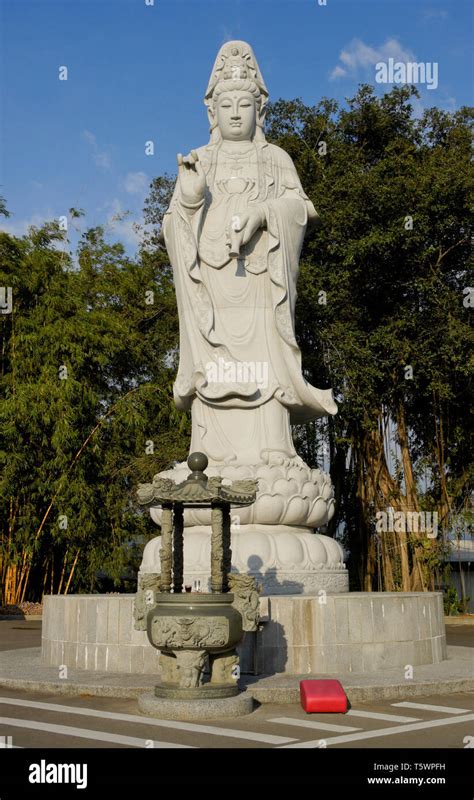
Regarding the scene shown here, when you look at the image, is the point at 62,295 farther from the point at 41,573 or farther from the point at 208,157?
the point at 208,157

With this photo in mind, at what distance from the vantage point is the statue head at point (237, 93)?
406 inches

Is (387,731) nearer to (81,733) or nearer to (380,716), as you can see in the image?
(380,716)

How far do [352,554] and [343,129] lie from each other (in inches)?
325

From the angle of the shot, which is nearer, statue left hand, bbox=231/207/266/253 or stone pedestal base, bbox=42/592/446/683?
stone pedestal base, bbox=42/592/446/683

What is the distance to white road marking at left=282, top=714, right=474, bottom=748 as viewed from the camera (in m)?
4.98

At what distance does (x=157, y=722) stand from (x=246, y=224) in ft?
18.1

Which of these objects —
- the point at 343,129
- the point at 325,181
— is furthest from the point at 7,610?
the point at 343,129

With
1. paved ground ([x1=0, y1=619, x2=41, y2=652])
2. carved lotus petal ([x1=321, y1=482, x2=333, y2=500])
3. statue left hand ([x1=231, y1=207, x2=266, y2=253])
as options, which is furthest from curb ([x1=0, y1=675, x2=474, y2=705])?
statue left hand ([x1=231, y1=207, x2=266, y2=253])

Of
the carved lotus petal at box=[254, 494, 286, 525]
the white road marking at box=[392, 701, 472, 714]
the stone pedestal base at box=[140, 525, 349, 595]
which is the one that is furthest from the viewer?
the carved lotus petal at box=[254, 494, 286, 525]

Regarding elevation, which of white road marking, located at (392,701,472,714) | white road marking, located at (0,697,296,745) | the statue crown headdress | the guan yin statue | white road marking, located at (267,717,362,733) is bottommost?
white road marking, located at (392,701,472,714)

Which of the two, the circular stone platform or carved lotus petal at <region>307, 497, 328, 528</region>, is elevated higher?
carved lotus petal at <region>307, 497, 328, 528</region>

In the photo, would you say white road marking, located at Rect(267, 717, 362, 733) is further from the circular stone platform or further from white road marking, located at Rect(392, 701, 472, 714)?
white road marking, located at Rect(392, 701, 472, 714)

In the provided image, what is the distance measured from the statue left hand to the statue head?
119 centimetres

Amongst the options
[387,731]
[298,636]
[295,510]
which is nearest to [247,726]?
[387,731]
